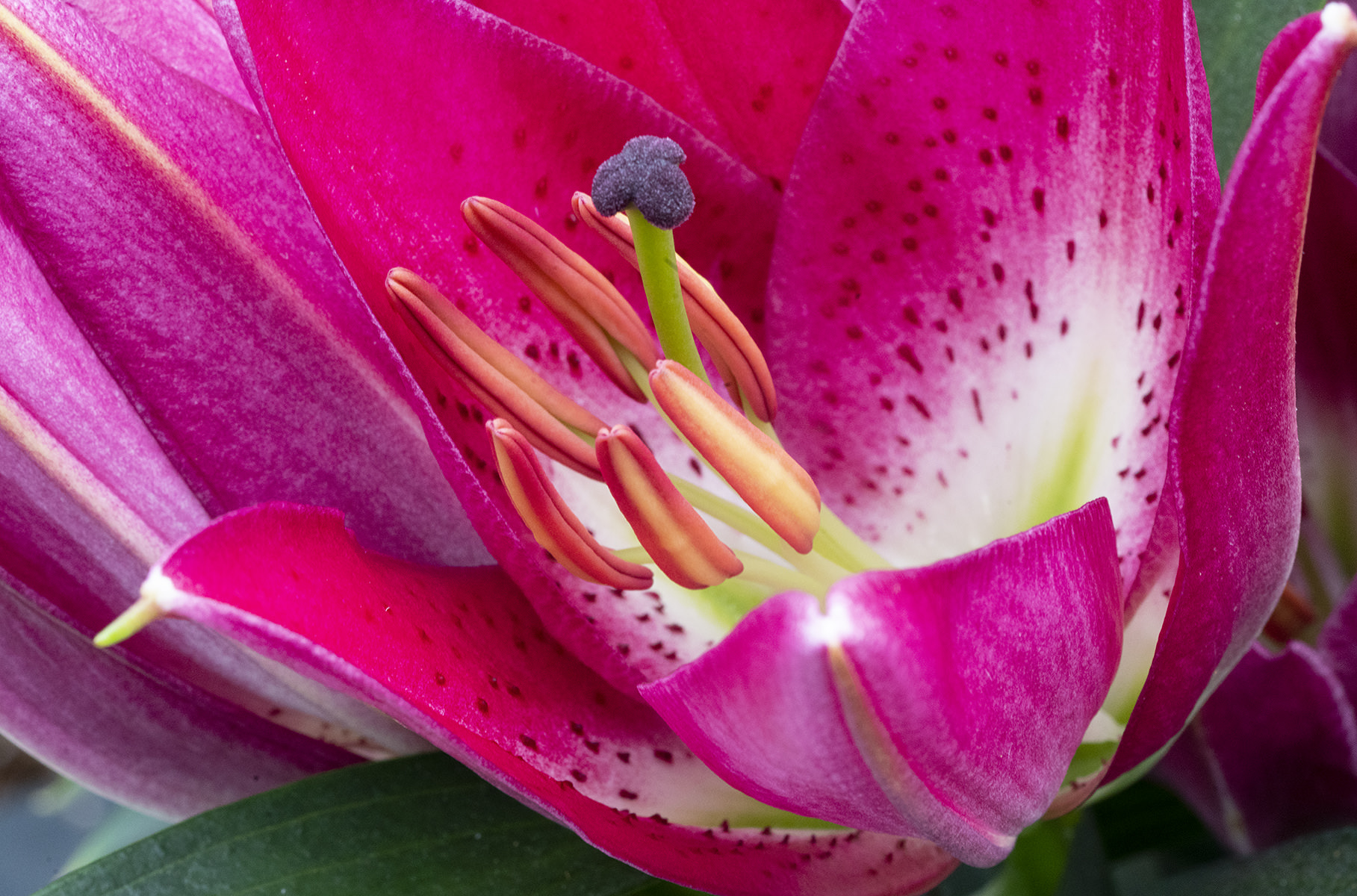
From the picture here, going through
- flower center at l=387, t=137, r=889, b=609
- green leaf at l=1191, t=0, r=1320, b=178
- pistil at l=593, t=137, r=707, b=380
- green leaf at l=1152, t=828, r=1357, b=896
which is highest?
green leaf at l=1191, t=0, r=1320, b=178

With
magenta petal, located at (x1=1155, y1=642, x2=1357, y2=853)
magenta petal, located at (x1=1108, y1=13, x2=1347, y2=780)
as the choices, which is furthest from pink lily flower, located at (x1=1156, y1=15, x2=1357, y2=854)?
magenta petal, located at (x1=1108, y1=13, x2=1347, y2=780)

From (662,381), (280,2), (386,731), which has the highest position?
(280,2)

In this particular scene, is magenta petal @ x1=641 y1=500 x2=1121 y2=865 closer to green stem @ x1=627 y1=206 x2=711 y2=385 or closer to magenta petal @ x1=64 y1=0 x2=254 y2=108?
green stem @ x1=627 y1=206 x2=711 y2=385

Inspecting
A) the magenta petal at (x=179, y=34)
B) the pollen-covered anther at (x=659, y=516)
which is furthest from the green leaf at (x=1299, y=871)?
the magenta petal at (x=179, y=34)

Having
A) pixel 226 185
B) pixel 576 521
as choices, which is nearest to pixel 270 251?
pixel 226 185

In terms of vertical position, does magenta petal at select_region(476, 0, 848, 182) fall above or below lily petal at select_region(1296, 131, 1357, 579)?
above

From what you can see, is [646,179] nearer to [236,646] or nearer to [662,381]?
[662,381]

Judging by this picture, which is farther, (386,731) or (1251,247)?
(386,731)

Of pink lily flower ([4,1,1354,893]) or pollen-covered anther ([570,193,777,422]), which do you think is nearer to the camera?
pink lily flower ([4,1,1354,893])
